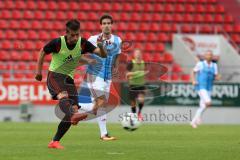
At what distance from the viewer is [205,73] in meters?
22.9

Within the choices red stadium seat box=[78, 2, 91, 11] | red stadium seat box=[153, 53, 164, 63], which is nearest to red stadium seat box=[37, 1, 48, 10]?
red stadium seat box=[78, 2, 91, 11]

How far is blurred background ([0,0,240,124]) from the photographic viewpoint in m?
25.2

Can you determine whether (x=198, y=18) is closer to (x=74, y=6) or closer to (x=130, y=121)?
(x=74, y=6)

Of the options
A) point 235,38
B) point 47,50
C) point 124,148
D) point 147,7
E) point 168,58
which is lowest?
point 124,148

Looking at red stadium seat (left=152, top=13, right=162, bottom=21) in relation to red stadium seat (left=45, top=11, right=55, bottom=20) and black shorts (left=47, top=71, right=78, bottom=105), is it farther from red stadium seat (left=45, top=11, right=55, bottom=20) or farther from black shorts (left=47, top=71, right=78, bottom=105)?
black shorts (left=47, top=71, right=78, bottom=105)

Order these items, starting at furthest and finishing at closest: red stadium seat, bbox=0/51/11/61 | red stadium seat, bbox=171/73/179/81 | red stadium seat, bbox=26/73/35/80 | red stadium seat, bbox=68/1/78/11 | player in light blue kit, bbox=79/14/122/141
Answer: red stadium seat, bbox=68/1/78/11 → red stadium seat, bbox=0/51/11/61 → red stadium seat, bbox=171/73/179/81 → red stadium seat, bbox=26/73/35/80 → player in light blue kit, bbox=79/14/122/141

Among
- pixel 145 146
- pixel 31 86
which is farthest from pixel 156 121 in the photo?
pixel 145 146

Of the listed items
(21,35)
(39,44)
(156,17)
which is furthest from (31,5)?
(156,17)

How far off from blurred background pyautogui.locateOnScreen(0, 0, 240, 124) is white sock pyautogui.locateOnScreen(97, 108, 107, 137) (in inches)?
345

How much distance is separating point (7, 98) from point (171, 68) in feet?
20.9

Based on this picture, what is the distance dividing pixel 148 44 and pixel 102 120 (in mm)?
15536

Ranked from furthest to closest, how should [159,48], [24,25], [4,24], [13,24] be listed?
[159,48]
[24,25]
[13,24]
[4,24]

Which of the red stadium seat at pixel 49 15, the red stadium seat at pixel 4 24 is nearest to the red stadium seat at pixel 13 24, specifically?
the red stadium seat at pixel 4 24

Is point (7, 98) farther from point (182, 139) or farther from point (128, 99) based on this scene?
point (182, 139)
